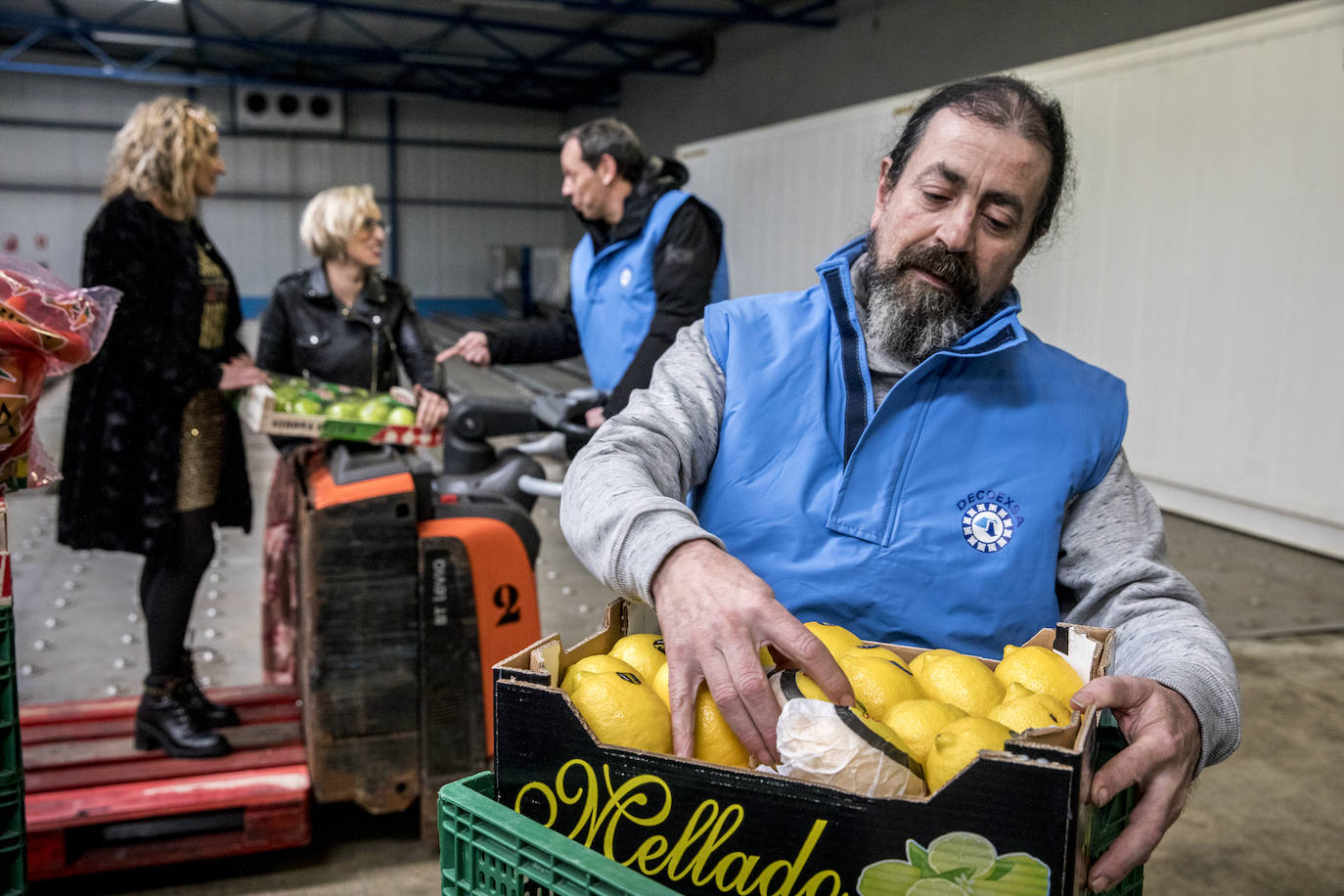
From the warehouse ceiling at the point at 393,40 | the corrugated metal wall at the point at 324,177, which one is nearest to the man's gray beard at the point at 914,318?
the warehouse ceiling at the point at 393,40

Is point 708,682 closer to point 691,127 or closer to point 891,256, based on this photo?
point 891,256

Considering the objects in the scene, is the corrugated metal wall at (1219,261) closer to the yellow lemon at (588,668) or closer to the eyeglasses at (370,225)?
the eyeglasses at (370,225)

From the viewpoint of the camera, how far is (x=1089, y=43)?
7.88 metres

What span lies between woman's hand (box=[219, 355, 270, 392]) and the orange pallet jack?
269mm

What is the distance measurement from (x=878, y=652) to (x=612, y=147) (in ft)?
7.78

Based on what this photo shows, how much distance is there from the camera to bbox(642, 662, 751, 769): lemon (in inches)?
33.0

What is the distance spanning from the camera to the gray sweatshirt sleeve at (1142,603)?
1.02m

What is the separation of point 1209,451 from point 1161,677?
17.0 feet

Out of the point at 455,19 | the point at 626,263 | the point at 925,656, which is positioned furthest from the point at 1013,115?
the point at 455,19

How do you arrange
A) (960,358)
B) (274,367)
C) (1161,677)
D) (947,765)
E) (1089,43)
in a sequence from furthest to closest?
(1089,43), (274,367), (960,358), (1161,677), (947,765)

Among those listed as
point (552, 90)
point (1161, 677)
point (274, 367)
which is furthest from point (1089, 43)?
point (552, 90)

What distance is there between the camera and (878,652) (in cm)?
98

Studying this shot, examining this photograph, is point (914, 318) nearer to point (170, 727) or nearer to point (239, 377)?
point (239, 377)

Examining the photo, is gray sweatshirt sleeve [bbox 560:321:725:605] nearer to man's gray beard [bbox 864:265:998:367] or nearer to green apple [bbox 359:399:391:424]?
man's gray beard [bbox 864:265:998:367]
